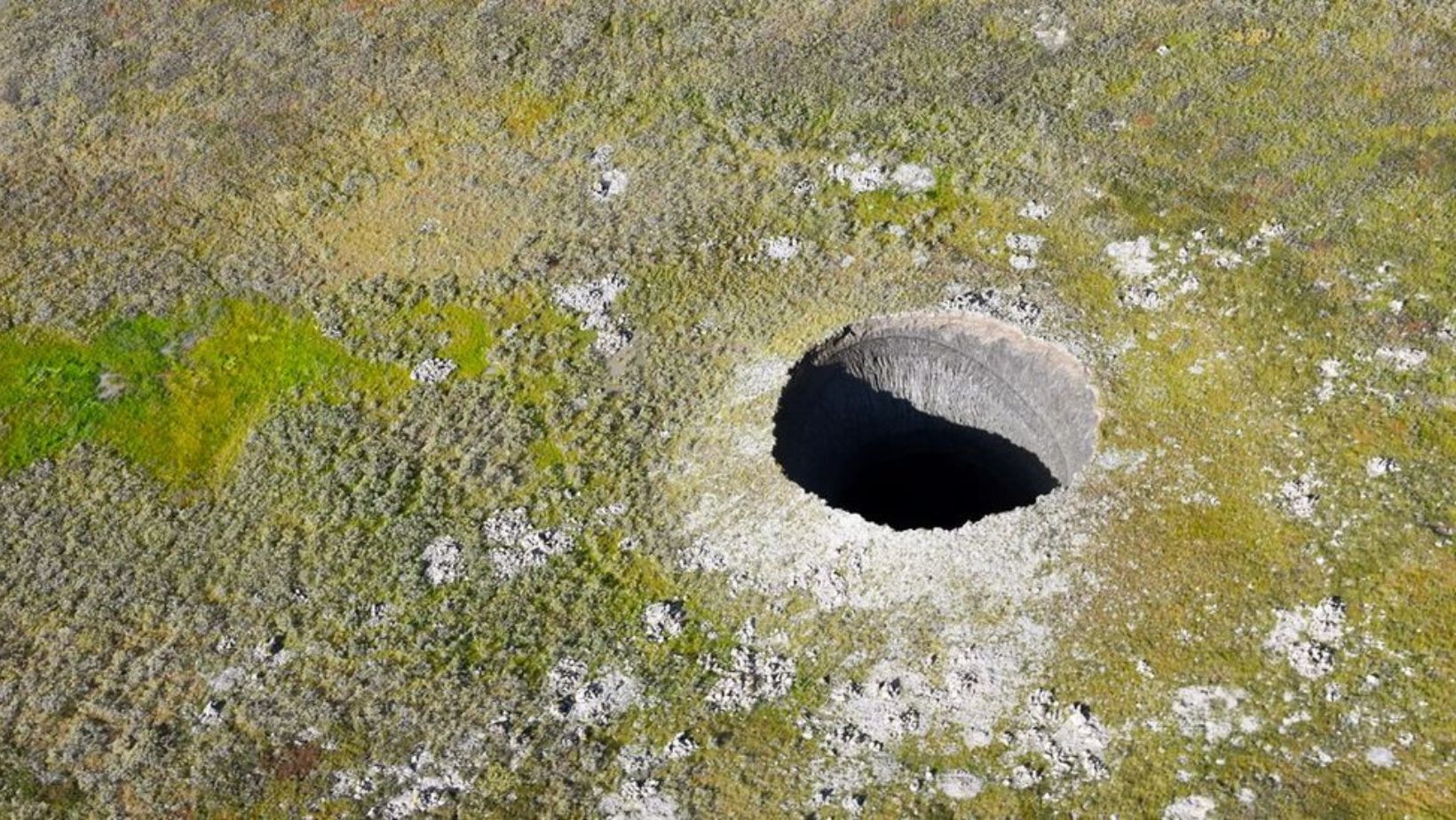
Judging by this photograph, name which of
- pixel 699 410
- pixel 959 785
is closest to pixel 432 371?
pixel 699 410

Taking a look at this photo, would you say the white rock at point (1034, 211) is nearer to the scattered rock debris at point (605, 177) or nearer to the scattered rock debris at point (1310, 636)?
the scattered rock debris at point (605, 177)

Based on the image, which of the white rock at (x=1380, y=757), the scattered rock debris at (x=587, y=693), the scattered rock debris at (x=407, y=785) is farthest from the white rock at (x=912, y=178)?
the scattered rock debris at (x=407, y=785)

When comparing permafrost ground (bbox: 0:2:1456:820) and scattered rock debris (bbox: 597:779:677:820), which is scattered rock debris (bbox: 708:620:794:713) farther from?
scattered rock debris (bbox: 597:779:677:820)

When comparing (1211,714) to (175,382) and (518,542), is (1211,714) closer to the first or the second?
(518,542)

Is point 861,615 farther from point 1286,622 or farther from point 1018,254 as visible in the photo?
point 1018,254

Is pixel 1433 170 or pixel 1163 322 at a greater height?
pixel 1433 170

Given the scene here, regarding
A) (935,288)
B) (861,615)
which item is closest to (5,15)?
(935,288)
